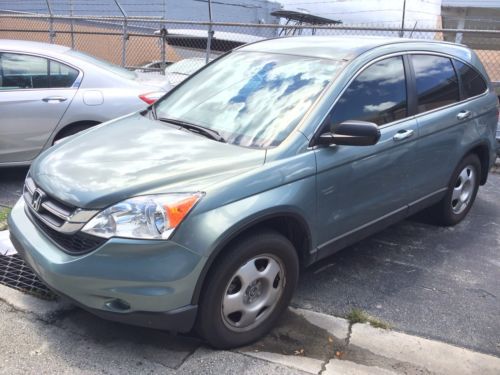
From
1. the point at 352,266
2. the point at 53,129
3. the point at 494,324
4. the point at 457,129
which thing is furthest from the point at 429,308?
the point at 53,129

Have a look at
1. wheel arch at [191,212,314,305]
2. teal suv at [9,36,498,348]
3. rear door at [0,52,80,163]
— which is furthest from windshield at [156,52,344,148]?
rear door at [0,52,80,163]

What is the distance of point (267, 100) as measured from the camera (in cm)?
360

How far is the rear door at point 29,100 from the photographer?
5535mm

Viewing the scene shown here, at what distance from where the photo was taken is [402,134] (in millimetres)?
3975

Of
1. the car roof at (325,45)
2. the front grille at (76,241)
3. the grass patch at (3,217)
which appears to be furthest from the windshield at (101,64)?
the front grille at (76,241)

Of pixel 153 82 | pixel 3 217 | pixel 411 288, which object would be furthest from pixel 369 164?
pixel 153 82

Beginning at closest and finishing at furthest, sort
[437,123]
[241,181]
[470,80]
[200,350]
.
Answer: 1. [241,181]
2. [200,350]
3. [437,123]
4. [470,80]

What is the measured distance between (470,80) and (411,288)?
85.9 inches

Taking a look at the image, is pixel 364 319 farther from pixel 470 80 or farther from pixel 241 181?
pixel 470 80

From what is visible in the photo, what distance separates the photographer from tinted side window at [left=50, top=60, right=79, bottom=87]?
5777 millimetres

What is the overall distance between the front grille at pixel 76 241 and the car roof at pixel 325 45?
6.78 ft

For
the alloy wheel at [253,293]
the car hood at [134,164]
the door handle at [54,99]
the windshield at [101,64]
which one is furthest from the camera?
the windshield at [101,64]

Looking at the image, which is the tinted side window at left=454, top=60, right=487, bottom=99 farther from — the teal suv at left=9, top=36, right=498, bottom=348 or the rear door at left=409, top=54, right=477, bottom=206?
the teal suv at left=9, top=36, right=498, bottom=348

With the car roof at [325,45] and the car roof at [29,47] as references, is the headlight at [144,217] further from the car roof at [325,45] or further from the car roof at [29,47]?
the car roof at [29,47]
